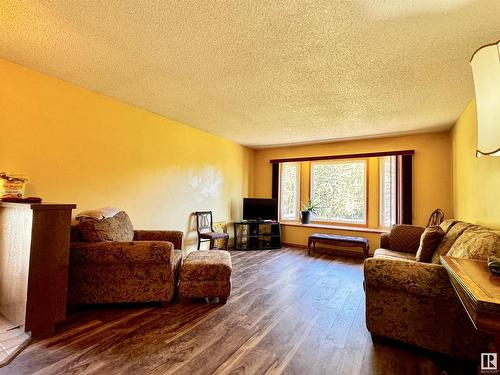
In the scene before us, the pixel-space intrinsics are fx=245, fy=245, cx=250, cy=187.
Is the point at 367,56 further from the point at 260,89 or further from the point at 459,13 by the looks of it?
the point at 260,89

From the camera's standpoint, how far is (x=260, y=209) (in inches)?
217

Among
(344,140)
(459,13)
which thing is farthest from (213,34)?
(344,140)

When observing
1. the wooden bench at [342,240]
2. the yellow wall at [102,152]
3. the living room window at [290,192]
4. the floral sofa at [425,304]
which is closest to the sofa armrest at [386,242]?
the wooden bench at [342,240]

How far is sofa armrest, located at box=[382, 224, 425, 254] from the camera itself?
11.0 ft

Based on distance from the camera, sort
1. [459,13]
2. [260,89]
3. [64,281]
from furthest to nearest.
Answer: [260,89]
[64,281]
[459,13]

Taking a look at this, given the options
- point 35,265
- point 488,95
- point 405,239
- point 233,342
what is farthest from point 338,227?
point 35,265

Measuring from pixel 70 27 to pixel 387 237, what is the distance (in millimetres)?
4252

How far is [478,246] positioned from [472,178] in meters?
1.76

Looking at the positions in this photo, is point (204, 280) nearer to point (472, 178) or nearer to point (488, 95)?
point (488, 95)

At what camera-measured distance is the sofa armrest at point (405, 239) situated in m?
3.35

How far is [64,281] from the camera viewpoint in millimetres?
2039

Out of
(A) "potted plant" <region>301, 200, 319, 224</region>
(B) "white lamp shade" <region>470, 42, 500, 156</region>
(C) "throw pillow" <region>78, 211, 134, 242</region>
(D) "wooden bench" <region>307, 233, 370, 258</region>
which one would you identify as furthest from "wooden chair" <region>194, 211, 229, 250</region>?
(B) "white lamp shade" <region>470, 42, 500, 156</region>

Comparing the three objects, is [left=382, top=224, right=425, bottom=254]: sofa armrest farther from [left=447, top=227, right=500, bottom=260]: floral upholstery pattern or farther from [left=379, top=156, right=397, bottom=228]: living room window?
[left=447, top=227, right=500, bottom=260]: floral upholstery pattern

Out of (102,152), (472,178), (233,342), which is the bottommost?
(233,342)
